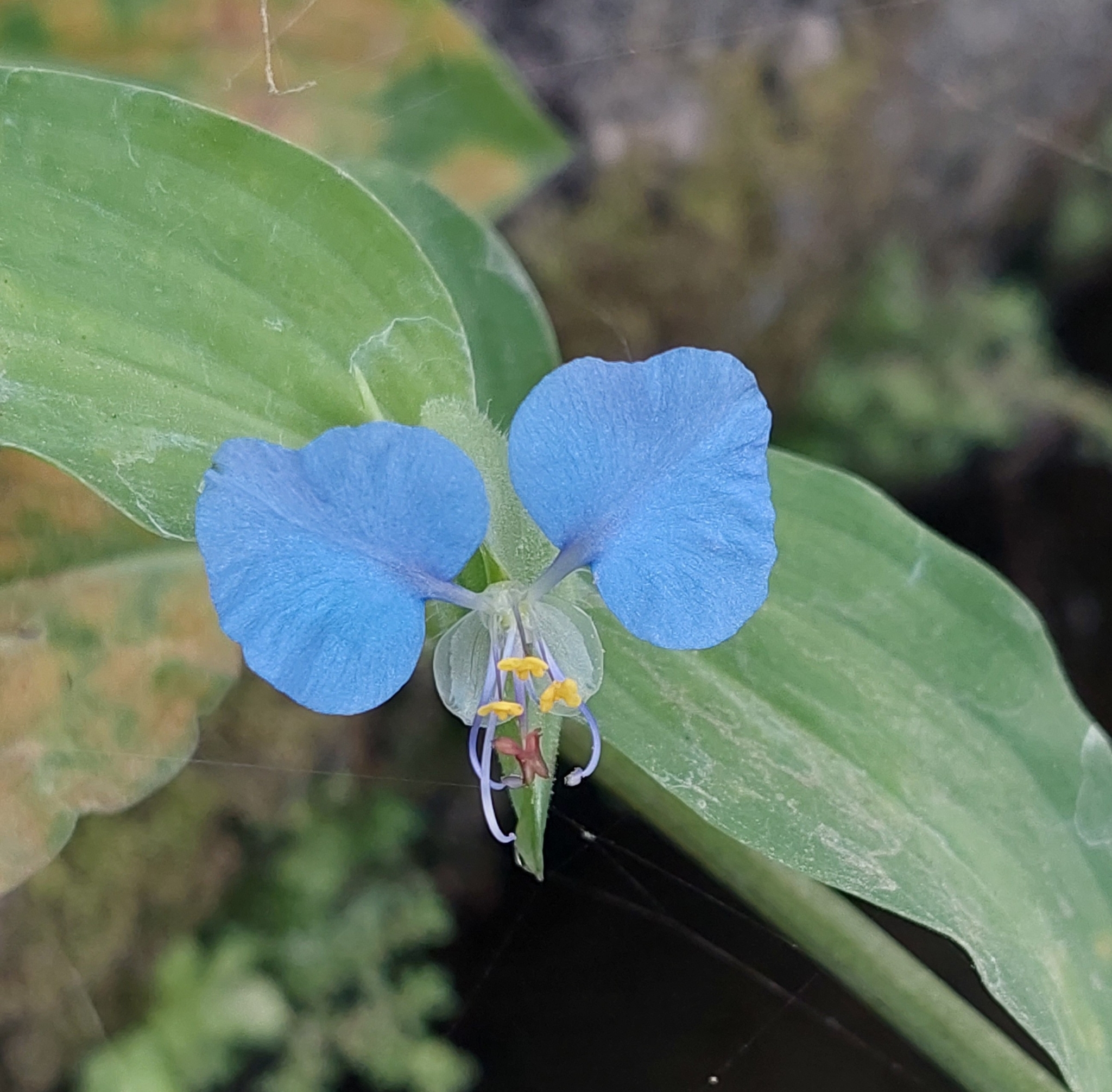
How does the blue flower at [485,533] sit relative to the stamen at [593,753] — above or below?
above

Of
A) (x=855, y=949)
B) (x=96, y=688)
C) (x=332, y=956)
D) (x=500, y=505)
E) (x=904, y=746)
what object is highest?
(x=500, y=505)

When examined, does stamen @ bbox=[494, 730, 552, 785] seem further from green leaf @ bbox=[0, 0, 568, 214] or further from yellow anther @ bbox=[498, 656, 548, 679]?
green leaf @ bbox=[0, 0, 568, 214]

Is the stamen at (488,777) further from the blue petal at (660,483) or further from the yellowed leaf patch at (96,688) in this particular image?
the yellowed leaf patch at (96,688)

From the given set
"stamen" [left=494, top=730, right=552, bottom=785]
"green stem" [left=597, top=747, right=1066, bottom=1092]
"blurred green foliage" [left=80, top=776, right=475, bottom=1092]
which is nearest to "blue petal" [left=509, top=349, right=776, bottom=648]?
"stamen" [left=494, top=730, right=552, bottom=785]

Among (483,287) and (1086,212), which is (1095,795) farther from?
(1086,212)

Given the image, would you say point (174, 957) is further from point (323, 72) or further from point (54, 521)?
point (323, 72)

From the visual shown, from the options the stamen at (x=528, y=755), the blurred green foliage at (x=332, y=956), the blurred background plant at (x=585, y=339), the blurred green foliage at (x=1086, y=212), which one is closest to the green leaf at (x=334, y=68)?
the blurred background plant at (x=585, y=339)

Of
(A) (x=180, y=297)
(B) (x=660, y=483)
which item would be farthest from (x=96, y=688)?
(B) (x=660, y=483)
